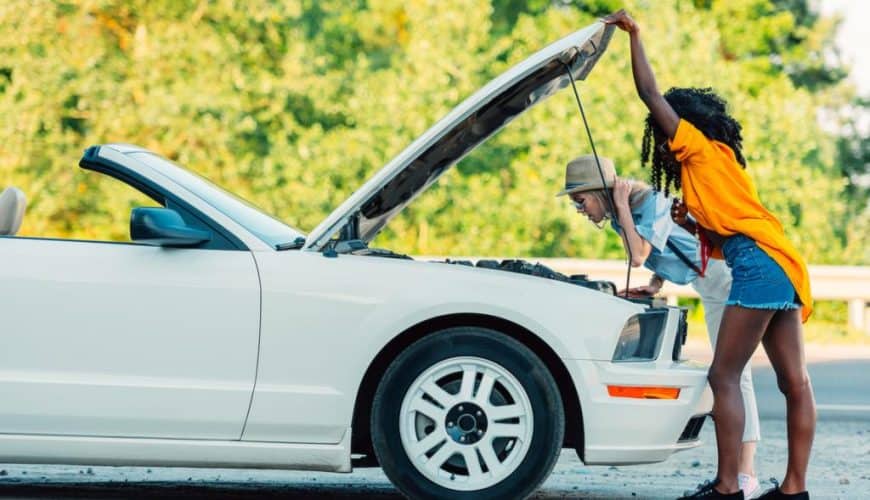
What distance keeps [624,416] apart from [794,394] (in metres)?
0.84

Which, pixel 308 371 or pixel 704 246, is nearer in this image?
pixel 308 371

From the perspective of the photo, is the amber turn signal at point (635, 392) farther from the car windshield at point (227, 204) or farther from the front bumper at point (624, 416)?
the car windshield at point (227, 204)

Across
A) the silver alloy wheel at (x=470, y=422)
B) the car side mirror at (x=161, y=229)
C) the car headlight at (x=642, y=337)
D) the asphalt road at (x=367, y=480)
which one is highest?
the car side mirror at (x=161, y=229)

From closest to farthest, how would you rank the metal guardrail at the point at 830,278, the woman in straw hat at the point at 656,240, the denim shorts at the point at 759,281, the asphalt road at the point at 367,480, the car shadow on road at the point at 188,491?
1. the denim shorts at the point at 759,281
2. the woman in straw hat at the point at 656,240
3. the car shadow on road at the point at 188,491
4. the asphalt road at the point at 367,480
5. the metal guardrail at the point at 830,278

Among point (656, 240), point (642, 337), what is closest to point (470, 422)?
point (642, 337)

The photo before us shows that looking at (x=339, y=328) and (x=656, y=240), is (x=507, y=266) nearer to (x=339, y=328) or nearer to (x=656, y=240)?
(x=656, y=240)

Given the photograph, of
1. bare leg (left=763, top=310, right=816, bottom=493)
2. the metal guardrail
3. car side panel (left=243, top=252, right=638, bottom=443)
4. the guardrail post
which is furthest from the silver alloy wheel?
the guardrail post

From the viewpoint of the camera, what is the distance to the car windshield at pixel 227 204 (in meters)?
5.98

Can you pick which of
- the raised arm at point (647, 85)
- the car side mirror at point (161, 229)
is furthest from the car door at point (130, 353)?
the raised arm at point (647, 85)

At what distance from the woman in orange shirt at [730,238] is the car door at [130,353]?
1667 millimetres

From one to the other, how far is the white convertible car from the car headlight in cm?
5

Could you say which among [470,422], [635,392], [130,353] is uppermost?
[130,353]

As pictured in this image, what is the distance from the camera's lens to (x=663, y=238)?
6.30 m

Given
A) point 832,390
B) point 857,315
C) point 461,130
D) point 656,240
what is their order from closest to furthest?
point 656,240 → point 461,130 → point 832,390 → point 857,315
